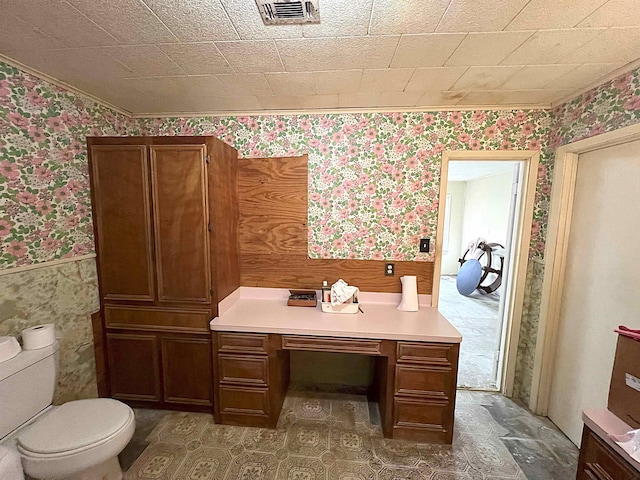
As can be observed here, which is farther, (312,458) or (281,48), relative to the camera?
(312,458)

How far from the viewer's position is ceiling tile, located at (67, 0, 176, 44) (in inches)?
43.6

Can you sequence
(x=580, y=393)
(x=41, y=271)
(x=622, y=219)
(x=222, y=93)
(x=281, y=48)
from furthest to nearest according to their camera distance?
(x=222, y=93) → (x=580, y=393) → (x=41, y=271) → (x=622, y=219) → (x=281, y=48)

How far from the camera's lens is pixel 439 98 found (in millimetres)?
1982

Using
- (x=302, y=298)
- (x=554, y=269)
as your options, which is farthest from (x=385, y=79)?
(x=554, y=269)

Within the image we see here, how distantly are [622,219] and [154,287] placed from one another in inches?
118

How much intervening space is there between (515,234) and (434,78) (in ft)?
4.59

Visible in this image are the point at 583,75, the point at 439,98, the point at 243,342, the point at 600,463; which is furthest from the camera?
the point at 439,98

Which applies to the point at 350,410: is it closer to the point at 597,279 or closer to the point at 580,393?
the point at 580,393

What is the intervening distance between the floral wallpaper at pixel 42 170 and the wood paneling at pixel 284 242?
42.8 inches

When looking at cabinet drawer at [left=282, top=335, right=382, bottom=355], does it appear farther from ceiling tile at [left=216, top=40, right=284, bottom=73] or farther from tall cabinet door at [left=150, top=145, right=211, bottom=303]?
ceiling tile at [left=216, top=40, right=284, bottom=73]

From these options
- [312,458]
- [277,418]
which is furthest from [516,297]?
[277,418]

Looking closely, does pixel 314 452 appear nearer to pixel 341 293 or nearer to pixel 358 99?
pixel 341 293

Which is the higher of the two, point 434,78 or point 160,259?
point 434,78

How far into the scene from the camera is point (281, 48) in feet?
4.62
